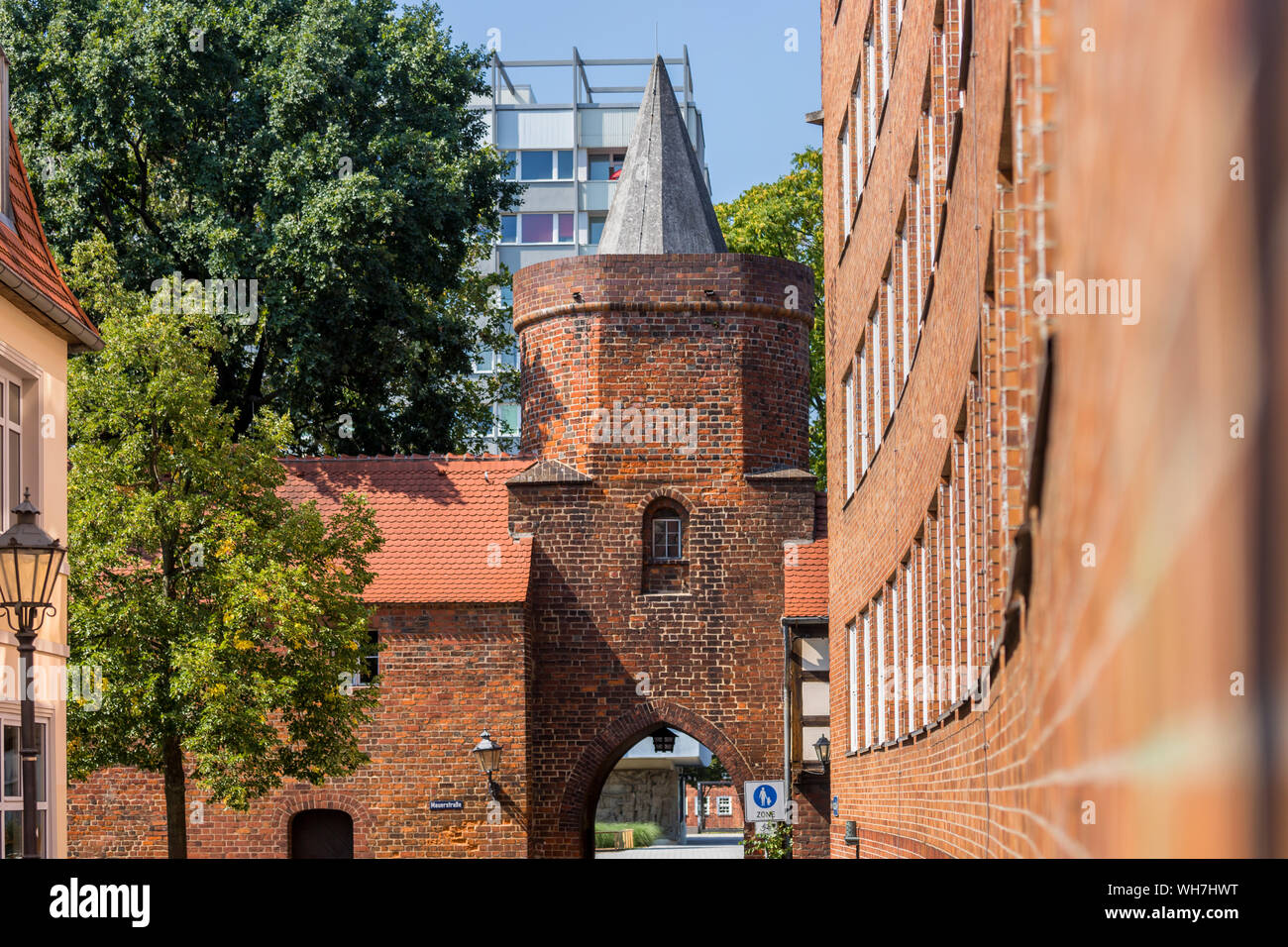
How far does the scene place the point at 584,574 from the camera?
31.0 meters

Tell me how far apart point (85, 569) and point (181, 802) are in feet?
10.8

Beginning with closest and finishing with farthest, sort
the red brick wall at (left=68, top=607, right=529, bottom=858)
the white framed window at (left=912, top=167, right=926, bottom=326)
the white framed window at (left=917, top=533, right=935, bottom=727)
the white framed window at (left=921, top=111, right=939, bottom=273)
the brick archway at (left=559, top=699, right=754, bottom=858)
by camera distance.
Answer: the white framed window at (left=921, top=111, right=939, bottom=273)
the white framed window at (left=917, top=533, right=935, bottom=727)
the white framed window at (left=912, top=167, right=926, bottom=326)
the red brick wall at (left=68, top=607, right=529, bottom=858)
the brick archway at (left=559, top=699, right=754, bottom=858)

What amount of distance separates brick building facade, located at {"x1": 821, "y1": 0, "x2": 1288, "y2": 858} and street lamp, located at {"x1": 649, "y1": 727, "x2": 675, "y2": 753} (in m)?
17.2

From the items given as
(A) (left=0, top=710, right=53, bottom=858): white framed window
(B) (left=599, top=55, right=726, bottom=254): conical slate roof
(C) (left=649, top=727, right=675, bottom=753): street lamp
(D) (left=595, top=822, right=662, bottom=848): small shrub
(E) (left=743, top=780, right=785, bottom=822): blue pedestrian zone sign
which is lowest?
(D) (left=595, top=822, right=662, bottom=848): small shrub

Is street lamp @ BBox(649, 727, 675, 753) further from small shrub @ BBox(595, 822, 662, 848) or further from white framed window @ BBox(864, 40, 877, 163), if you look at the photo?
white framed window @ BBox(864, 40, 877, 163)

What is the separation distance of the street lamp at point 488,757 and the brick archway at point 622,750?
1331 mm

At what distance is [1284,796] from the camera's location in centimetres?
210

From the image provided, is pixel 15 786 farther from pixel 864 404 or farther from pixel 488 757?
pixel 488 757

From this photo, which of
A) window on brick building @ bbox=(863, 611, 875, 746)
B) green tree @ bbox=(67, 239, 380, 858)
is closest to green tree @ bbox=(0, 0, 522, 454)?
green tree @ bbox=(67, 239, 380, 858)

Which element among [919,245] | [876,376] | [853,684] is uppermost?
[919,245]

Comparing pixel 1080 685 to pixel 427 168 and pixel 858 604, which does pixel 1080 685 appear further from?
pixel 427 168

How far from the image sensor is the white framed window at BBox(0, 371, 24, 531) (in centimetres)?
1398

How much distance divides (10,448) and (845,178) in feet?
33.2

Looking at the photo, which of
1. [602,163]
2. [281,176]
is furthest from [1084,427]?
[602,163]
